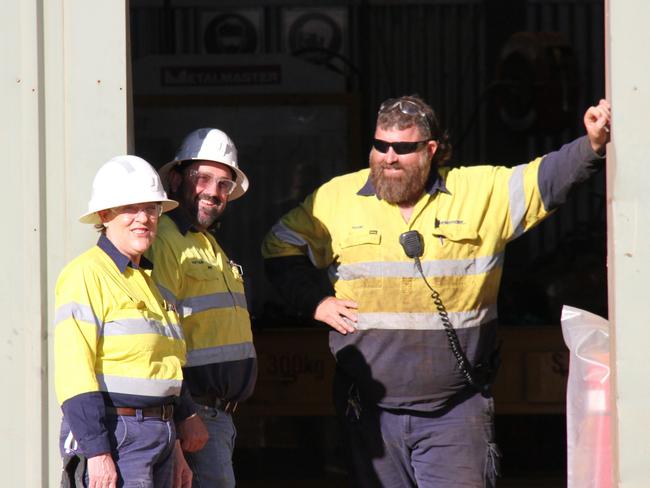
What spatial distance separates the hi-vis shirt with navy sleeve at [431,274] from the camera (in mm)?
4602

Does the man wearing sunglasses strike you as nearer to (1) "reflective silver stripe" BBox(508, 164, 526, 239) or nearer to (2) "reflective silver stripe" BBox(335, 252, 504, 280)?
(2) "reflective silver stripe" BBox(335, 252, 504, 280)

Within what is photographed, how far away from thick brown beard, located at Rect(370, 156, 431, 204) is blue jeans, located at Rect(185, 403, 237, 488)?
108cm

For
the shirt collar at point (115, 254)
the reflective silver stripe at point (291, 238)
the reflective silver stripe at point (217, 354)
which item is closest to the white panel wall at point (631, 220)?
the reflective silver stripe at point (217, 354)

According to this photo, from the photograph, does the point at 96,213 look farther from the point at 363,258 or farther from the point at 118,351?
the point at 363,258

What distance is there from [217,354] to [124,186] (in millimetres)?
798

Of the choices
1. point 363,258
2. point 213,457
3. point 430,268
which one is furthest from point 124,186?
point 430,268

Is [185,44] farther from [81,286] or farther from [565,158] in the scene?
[81,286]

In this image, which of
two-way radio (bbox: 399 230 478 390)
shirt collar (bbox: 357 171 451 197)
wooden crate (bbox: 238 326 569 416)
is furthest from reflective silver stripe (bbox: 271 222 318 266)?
wooden crate (bbox: 238 326 569 416)

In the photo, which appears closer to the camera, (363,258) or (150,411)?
(150,411)

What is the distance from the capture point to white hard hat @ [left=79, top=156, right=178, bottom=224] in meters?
3.61

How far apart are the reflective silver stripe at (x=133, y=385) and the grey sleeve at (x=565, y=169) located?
1.72 m

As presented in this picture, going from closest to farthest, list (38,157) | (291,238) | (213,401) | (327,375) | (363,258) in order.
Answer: (38,157)
(213,401)
(363,258)
(291,238)
(327,375)

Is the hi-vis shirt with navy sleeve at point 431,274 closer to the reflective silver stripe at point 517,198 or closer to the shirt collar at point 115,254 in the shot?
the reflective silver stripe at point 517,198

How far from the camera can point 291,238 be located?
4938mm
